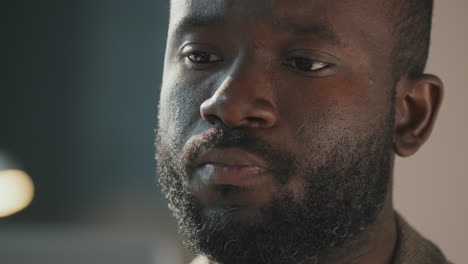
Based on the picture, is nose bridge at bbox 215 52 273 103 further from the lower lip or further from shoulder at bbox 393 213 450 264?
shoulder at bbox 393 213 450 264

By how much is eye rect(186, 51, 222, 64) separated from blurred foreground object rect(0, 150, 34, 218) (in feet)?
4.83

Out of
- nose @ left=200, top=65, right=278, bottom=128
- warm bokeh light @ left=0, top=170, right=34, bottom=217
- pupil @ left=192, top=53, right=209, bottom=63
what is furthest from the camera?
warm bokeh light @ left=0, top=170, right=34, bottom=217

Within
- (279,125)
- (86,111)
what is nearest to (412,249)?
(279,125)

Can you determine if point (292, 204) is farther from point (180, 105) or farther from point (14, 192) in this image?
point (14, 192)

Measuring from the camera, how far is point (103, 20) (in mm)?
2389

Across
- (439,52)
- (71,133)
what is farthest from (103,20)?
(439,52)

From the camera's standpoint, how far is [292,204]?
945 millimetres

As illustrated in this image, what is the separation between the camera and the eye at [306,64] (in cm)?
96

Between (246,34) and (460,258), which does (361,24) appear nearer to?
(246,34)

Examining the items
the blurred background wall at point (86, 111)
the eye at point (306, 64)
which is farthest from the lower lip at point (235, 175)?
the blurred background wall at point (86, 111)

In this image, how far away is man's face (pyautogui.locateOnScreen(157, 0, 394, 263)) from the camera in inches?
36.5

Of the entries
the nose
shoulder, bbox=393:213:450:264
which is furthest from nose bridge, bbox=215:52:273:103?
shoulder, bbox=393:213:450:264

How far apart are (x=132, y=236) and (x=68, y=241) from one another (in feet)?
0.61

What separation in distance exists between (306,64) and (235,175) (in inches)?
7.0
